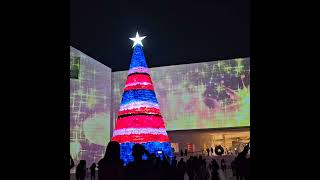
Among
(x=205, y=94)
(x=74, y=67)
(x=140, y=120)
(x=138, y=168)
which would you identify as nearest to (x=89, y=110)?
(x=74, y=67)

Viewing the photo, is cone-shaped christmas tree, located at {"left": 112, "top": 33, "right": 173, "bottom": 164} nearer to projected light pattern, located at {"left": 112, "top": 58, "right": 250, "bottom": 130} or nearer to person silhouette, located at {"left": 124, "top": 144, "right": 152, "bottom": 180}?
person silhouette, located at {"left": 124, "top": 144, "right": 152, "bottom": 180}

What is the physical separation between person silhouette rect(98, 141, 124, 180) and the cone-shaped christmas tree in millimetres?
6227

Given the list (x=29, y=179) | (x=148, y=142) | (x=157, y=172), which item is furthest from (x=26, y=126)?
(x=148, y=142)

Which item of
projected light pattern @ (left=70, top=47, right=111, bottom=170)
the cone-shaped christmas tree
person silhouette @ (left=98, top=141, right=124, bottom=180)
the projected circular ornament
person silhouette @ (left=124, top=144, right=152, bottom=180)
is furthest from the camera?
the projected circular ornament

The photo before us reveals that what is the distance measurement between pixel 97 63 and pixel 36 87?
15513 millimetres

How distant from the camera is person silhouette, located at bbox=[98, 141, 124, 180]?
3715 mm

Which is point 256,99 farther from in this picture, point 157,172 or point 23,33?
point 157,172

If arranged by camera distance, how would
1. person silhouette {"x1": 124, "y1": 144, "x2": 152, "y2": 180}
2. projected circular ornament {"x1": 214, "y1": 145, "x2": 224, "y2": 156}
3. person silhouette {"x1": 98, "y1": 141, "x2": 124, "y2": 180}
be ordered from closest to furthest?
person silhouette {"x1": 98, "y1": 141, "x2": 124, "y2": 180} → person silhouette {"x1": 124, "y1": 144, "x2": 152, "y2": 180} → projected circular ornament {"x1": 214, "y1": 145, "x2": 224, "y2": 156}

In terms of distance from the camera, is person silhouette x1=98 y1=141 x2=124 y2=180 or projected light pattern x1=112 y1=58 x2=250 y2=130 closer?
person silhouette x1=98 y1=141 x2=124 y2=180

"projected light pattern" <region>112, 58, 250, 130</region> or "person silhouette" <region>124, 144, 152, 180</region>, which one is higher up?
"projected light pattern" <region>112, 58, 250, 130</region>

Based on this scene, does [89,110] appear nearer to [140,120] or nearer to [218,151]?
[218,151]

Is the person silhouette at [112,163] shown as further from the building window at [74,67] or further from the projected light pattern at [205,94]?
the projected light pattern at [205,94]

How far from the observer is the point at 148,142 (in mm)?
10297

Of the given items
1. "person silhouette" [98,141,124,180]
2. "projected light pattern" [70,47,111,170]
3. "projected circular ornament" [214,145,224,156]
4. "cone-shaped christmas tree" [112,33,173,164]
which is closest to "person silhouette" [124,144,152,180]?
"person silhouette" [98,141,124,180]
